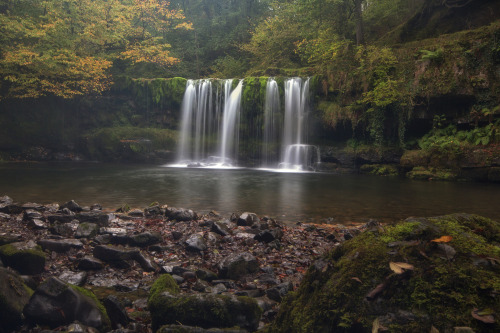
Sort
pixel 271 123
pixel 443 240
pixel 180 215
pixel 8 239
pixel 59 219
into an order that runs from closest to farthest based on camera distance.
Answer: pixel 443 240, pixel 8 239, pixel 59 219, pixel 180 215, pixel 271 123

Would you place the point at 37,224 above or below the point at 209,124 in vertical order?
below

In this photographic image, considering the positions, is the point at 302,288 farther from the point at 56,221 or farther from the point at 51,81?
the point at 51,81

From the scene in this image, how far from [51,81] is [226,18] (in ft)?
65.7

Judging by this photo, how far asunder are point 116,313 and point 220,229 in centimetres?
275

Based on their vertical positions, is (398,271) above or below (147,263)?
above

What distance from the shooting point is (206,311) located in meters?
2.44

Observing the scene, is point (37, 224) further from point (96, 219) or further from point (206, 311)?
point (206, 311)

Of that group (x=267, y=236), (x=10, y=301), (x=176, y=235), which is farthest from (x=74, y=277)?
(x=267, y=236)

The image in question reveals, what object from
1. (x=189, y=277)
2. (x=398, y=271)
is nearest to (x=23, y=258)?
(x=189, y=277)

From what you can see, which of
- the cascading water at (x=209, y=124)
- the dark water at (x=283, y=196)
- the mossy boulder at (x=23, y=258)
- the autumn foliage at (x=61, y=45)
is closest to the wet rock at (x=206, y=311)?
the mossy boulder at (x=23, y=258)

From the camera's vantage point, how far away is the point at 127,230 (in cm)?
531

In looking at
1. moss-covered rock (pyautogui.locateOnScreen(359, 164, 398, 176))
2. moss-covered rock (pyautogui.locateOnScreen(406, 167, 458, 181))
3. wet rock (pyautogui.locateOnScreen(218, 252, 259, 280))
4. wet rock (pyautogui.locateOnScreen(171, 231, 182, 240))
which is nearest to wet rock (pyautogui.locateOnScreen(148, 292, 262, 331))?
wet rock (pyautogui.locateOnScreen(218, 252, 259, 280))

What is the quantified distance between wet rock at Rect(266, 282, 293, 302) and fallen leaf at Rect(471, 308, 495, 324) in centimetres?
188

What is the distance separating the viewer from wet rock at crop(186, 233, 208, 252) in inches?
177
